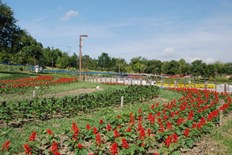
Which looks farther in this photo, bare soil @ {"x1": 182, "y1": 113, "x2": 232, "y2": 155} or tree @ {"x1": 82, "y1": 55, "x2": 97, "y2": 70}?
tree @ {"x1": 82, "y1": 55, "x2": 97, "y2": 70}

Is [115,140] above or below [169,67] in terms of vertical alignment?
below

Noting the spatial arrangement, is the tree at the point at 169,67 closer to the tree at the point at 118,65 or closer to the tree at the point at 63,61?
the tree at the point at 118,65

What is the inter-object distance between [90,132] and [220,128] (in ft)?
19.8

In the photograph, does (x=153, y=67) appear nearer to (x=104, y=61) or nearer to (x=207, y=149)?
(x=104, y=61)

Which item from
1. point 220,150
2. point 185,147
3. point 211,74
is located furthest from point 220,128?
point 211,74

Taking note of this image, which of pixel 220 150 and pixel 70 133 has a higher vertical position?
pixel 70 133

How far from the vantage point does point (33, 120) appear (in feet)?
32.2

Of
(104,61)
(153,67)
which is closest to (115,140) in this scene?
(104,61)

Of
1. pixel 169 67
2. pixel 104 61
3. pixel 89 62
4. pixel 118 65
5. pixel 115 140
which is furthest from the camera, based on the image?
pixel 89 62

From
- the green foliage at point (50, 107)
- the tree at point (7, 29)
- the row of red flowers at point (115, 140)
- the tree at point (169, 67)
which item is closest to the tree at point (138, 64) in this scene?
the tree at point (169, 67)

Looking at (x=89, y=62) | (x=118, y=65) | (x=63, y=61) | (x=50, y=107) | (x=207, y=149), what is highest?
(x=89, y=62)

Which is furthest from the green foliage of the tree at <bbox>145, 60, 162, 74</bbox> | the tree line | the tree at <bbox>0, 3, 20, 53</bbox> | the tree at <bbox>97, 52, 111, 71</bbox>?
the tree at <bbox>145, 60, 162, 74</bbox>

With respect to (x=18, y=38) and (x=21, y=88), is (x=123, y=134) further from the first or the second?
(x=18, y=38)

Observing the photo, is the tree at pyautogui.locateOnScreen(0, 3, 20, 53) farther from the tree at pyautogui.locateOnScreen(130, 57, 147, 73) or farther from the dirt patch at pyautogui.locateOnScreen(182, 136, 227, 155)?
the tree at pyautogui.locateOnScreen(130, 57, 147, 73)
